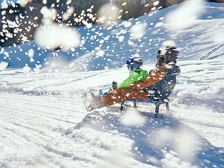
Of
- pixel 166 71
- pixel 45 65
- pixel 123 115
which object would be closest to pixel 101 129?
pixel 123 115

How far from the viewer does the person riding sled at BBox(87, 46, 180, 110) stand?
6992 millimetres

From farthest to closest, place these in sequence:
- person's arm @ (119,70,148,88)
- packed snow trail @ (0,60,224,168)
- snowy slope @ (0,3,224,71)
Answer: snowy slope @ (0,3,224,71) → person's arm @ (119,70,148,88) → packed snow trail @ (0,60,224,168)

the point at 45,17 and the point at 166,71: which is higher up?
the point at 45,17

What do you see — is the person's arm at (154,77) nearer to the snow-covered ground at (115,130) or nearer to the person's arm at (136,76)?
the person's arm at (136,76)

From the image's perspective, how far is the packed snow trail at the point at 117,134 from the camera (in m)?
5.07

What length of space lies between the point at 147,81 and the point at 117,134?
55.5 inches

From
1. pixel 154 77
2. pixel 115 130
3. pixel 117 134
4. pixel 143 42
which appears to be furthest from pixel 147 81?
pixel 143 42

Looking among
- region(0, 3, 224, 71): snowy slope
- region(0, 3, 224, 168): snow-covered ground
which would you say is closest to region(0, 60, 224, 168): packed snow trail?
region(0, 3, 224, 168): snow-covered ground

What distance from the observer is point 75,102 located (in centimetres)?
1015

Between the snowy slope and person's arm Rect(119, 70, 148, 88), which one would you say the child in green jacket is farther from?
the snowy slope

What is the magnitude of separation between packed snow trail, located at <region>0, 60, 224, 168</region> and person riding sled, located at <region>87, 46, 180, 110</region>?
0.29 meters

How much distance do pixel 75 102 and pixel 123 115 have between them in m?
2.79

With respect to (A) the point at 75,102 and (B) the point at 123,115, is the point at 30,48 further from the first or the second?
(B) the point at 123,115

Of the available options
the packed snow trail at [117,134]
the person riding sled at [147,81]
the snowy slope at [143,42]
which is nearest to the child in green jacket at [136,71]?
the person riding sled at [147,81]
